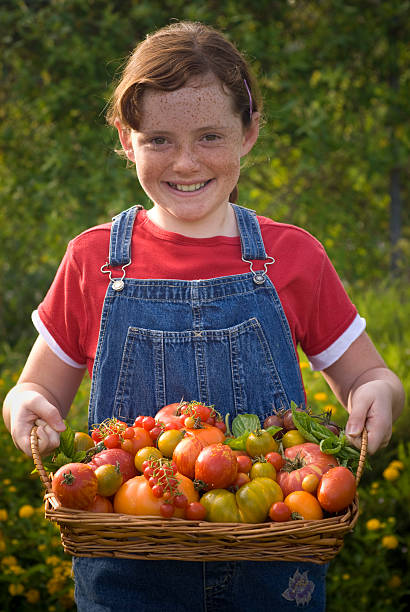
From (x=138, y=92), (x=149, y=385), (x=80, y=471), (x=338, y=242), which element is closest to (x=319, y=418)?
(x=149, y=385)

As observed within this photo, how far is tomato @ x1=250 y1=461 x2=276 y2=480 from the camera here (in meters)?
1.46

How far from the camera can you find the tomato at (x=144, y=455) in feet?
4.84

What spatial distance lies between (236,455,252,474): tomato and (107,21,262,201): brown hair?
0.86 m

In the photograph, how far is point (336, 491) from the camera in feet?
4.53

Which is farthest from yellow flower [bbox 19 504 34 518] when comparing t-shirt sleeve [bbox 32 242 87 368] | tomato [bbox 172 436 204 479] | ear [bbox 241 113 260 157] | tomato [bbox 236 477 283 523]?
ear [bbox 241 113 260 157]

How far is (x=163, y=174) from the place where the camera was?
1.77m

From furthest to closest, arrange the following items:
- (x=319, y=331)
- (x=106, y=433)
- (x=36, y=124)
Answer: (x=36, y=124) < (x=319, y=331) < (x=106, y=433)

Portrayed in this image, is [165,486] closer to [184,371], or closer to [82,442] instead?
[82,442]

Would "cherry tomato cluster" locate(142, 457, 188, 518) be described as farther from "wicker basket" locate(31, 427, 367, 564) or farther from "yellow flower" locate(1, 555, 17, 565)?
"yellow flower" locate(1, 555, 17, 565)

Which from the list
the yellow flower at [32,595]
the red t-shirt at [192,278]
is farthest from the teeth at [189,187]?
the yellow flower at [32,595]

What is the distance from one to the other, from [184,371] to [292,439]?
1.12 feet

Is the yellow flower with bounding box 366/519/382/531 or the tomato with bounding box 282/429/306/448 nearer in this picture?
A: the tomato with bounding box 282/429/306/448

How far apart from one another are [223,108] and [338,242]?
4.03m

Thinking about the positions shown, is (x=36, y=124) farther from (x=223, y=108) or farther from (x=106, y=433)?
(x=106, y=433)
